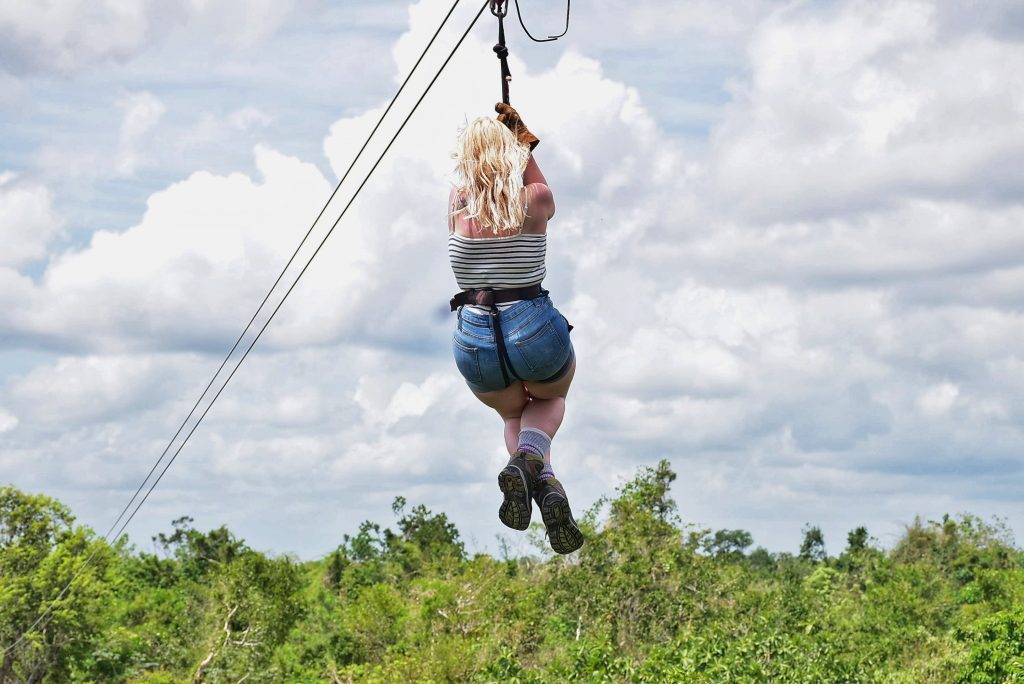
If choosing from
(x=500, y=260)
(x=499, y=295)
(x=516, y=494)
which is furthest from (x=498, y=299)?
(x=516, y=494)

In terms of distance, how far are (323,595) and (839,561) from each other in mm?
17641

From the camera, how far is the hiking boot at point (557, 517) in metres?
5.41

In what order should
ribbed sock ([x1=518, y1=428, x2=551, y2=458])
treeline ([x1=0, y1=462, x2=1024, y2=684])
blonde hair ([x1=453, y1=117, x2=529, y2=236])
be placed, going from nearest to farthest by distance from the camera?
1. blonde hair ([x1=453, y1=117, x2=529, y2=236])
2. ribbed sock ([x1=518, y1=428, x2=551, y2=458])
3. treeline ([x1=0, y1=462, x2=1024, y2=684])

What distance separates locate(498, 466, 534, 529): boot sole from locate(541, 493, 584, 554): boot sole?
0.34 ft

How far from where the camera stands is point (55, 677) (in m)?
28.8

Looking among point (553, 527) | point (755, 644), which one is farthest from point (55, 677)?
point (553, 527)

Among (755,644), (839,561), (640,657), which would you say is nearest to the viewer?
(755,644)

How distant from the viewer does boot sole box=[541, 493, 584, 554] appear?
5402mm

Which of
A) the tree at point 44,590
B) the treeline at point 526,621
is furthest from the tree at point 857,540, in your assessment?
the tree at point 44,590

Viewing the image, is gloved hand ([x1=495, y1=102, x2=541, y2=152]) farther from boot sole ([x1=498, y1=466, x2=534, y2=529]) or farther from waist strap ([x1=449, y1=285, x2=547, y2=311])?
boot sole ([x1=498, y1=466, x2=534, y2=529])

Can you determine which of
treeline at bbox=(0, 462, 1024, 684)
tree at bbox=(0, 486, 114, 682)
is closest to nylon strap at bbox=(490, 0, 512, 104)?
treeline at bbox=(0, 462, 1024, 684)

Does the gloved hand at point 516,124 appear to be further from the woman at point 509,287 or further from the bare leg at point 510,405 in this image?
the bare leg at point 510,405

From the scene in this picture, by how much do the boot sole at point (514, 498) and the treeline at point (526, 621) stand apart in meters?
13.9

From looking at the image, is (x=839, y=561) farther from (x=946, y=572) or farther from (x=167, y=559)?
(x=167, y=559)
